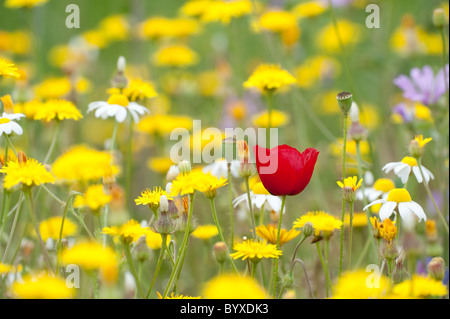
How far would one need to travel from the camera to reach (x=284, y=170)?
570mm

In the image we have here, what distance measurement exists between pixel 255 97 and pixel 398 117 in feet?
2.29

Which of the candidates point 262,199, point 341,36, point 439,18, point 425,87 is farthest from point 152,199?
point 341,36

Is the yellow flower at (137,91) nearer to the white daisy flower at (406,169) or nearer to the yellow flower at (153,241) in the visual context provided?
the yellow flower at (153,241)

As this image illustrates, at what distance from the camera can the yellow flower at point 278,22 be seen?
1.38 m

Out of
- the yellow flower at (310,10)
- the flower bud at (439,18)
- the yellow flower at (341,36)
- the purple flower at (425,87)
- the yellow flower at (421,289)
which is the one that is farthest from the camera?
the yellow flower at (341,36)

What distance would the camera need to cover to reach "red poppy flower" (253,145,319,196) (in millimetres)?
571

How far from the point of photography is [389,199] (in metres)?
0.63

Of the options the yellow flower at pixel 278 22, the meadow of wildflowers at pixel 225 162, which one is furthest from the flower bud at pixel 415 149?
the yellow flower at pixel 278 22

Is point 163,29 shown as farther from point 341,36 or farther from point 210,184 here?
point 210,184

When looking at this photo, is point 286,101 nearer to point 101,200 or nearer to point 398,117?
point 398,117

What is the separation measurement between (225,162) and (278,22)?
598mm

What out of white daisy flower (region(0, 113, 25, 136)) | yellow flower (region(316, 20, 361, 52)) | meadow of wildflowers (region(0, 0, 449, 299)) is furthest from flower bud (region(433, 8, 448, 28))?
yellow flower (region(316, 20, 361, 52))

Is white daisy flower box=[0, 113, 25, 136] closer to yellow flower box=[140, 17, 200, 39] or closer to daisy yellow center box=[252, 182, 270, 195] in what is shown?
daisy yellow center box=[252, 182, 270, 195]

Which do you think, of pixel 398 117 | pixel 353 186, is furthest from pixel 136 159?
pixel 353 186
